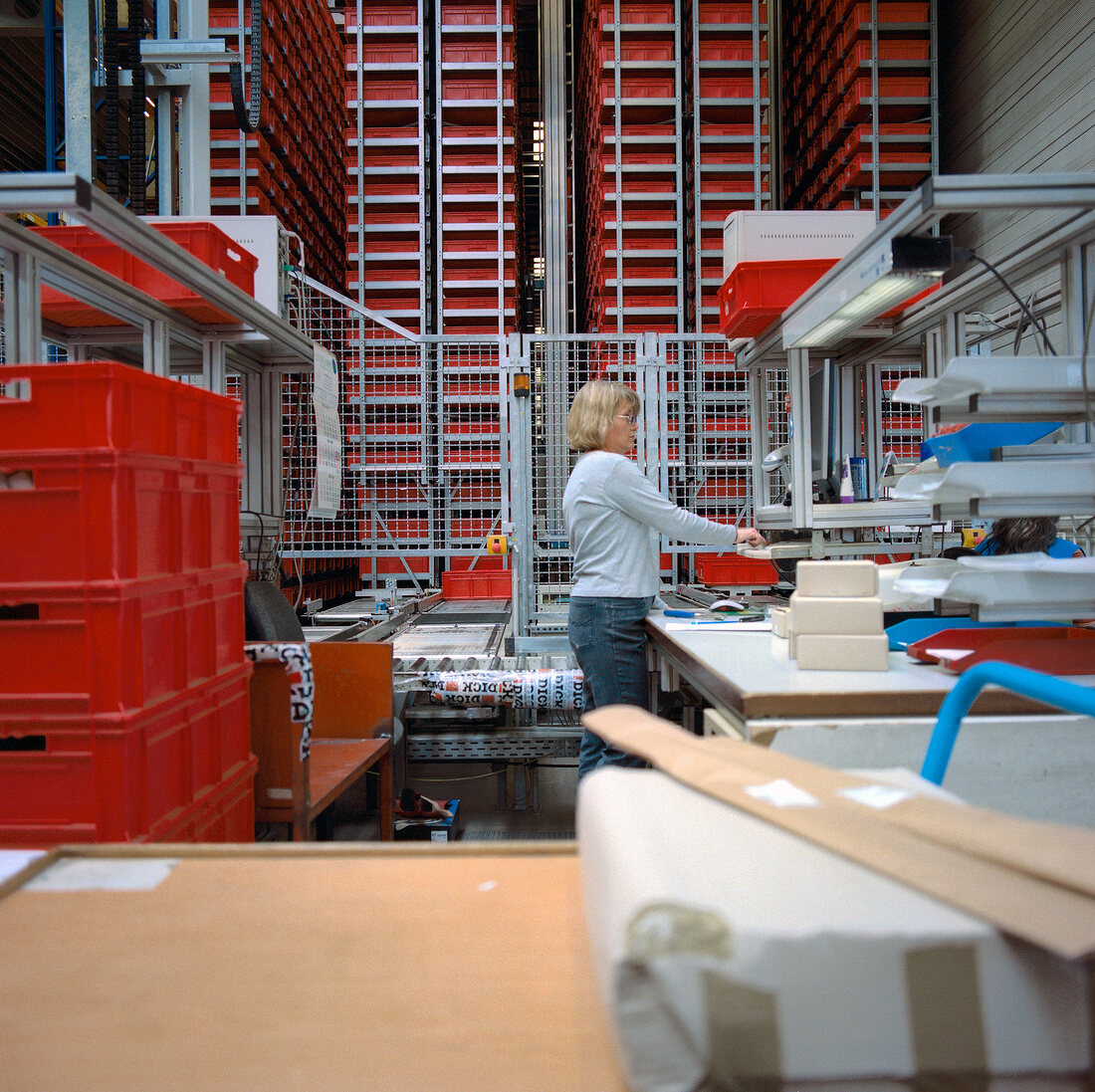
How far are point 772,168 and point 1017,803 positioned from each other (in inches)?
270

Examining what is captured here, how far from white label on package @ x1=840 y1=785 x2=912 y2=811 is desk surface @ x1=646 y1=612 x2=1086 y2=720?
30.4 inches

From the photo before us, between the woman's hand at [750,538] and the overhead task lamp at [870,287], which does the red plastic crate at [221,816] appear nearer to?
the woman's hand at [750,538]

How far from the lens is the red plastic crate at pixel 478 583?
496 cm

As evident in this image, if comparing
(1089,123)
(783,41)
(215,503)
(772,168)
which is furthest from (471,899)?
(783,41)

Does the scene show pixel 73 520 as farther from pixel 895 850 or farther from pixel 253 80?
pixel 253 80

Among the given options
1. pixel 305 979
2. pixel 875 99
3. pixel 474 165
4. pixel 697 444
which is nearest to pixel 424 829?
pixel 697 444

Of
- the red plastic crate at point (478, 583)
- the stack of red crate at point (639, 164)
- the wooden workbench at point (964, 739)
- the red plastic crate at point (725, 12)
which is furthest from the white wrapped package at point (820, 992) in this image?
the red plastic crate at point (725, 12)

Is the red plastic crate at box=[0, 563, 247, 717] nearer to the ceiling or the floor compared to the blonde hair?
nearer to the floor

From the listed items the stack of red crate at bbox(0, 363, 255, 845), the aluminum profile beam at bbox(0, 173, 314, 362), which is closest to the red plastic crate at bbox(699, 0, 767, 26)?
the aluminum profile beam at bbox(0, 173, 314, 362)

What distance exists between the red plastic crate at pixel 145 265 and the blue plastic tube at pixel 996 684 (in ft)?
7.56

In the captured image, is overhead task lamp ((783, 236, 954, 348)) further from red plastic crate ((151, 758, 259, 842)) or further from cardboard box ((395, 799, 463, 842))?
cardboard box ((395, 799, 463, 842))

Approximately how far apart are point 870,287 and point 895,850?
5.60 feet

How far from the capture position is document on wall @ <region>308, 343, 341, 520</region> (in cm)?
320

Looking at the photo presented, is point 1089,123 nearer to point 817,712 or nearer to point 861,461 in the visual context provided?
point 861,461
